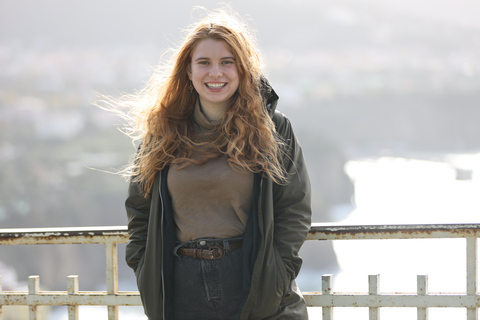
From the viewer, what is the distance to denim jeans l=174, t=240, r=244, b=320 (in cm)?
171

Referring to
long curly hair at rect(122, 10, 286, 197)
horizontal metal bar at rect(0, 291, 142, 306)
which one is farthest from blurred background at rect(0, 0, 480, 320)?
long curly hair at rect(122, 10, 286, 197)

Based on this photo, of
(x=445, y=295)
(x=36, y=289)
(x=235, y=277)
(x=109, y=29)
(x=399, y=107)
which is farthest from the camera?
(x=399, y=107)

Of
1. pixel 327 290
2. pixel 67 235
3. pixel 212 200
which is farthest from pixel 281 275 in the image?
pixel 67 235

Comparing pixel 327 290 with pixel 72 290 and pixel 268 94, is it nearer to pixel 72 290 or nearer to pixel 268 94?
pixel 268 94

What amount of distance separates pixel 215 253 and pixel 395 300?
795 millimetres

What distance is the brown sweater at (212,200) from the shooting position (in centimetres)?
173

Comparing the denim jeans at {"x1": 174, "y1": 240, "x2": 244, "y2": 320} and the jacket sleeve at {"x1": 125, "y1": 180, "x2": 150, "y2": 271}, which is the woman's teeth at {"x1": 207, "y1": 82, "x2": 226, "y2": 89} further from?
the denim jeans at {"x1": 174, "y1": 240, "x2": 244, "y2": 320}

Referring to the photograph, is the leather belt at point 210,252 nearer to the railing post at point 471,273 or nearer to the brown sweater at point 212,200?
the brown sweater at point 212,200

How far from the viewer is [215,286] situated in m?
1.72

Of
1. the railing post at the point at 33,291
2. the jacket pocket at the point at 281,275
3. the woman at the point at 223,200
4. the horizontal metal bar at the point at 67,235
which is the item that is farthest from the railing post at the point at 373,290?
the railing post at the point at 33,291

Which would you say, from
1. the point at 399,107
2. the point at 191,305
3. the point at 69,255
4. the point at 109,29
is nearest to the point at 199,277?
the point at 191,305

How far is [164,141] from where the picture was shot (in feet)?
6.07

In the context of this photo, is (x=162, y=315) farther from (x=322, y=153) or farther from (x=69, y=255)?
(x=322, y=153)

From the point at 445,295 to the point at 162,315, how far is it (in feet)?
3.55
